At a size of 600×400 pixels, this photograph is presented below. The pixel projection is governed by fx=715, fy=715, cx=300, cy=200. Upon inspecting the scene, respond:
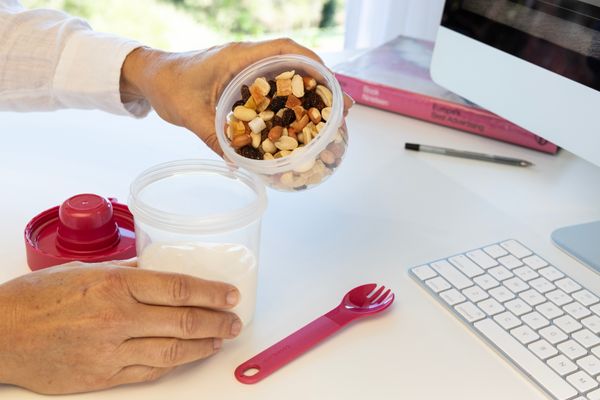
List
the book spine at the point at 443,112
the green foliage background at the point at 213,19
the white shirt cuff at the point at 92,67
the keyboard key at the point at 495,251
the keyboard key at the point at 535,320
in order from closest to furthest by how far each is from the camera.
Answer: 1. the keyboard key at the point at 535,320
2. the keyboard key at the point at 495,251
3. the white shirt cuff at the point at 92,67
4. the book spine at the point at 443,112
5. the green foliage background at the point at 213,19

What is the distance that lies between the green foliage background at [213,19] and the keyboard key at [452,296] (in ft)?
8.02

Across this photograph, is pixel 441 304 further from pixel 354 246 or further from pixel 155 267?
pixel 155 267

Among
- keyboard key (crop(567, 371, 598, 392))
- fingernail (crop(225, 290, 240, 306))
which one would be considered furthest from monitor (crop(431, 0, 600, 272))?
fingernail (crop(225, 290, 240, 306))

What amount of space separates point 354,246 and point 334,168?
0.09 metres

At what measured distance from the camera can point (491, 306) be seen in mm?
688

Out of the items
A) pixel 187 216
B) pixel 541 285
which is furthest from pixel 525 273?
pixel 187 216

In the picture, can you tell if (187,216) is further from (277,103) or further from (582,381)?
(582,381)

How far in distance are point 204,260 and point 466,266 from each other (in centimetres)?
29

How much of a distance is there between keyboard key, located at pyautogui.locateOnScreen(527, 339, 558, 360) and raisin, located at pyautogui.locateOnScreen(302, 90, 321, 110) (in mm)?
318

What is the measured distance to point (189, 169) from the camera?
0.69m

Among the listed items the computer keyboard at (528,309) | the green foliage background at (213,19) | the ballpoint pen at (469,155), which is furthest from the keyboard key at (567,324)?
the green foliage background at (213,19)

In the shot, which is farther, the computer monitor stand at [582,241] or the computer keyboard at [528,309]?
the computer monitor stand at [582,241]

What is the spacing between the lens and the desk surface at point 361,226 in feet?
1.99

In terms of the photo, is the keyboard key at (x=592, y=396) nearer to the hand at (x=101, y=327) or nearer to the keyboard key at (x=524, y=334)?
the keyboard key at (x=524, y=334)
